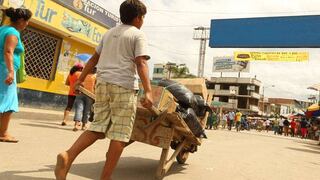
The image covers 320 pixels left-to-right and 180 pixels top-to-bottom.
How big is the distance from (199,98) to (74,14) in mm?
10489

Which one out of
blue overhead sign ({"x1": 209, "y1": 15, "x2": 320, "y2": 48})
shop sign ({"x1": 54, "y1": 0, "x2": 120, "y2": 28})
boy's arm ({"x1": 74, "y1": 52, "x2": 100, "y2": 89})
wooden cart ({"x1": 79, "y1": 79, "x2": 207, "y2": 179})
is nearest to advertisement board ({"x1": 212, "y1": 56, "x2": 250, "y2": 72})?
blue overhead sign ({"x1": 209, "y1": 15, "x2": 320, "y2": 48})

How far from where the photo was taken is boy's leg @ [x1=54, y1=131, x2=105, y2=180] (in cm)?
307

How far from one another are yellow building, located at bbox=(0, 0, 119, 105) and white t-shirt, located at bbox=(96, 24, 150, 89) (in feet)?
30.5

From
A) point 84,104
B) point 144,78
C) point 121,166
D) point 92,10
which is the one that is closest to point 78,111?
point 84,104

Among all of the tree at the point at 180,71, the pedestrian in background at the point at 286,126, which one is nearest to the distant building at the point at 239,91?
the tree at the point at 180,71

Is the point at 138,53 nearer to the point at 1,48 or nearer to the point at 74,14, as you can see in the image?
the point at 1,48

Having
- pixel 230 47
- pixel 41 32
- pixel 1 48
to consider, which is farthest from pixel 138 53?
pixel 230 47

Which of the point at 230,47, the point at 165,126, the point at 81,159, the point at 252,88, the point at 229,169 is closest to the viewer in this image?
the point at 165,126

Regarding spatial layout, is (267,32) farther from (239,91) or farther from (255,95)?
(255,95)

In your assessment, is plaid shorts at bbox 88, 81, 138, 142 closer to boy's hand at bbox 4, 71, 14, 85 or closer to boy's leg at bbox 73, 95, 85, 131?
boy's hand at bbox 4, 71, 14, 85

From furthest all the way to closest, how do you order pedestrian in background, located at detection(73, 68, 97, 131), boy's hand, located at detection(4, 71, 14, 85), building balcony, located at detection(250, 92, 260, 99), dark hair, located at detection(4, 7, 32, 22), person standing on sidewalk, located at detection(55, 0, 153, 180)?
building balcony, located at detection(250, 92, 260, 99)
pedestrian in background, located at detection(73, 68, 97, 131)
dark hair, located at detection(4, 7, 32, 22)
boy's hand, located at detection(4, 71, 14, 85)
person standing on sidewalk, located at detection(55, 0, 153, 180)

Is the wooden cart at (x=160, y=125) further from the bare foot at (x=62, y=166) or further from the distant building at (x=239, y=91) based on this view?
the distant building at (x=239, y=91)

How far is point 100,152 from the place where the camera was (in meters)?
5.68

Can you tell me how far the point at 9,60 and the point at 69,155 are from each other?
7.32ft
